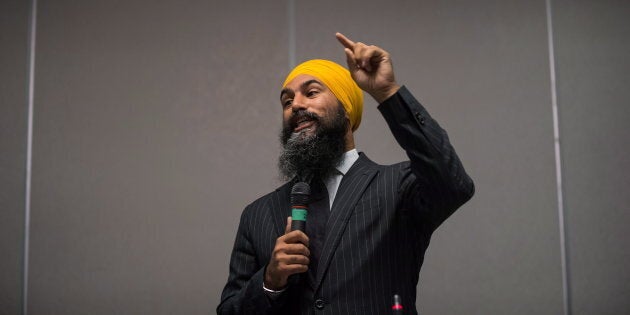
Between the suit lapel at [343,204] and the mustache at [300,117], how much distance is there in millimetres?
207

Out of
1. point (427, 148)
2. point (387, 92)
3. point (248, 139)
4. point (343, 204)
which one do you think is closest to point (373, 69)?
point (387, 92)

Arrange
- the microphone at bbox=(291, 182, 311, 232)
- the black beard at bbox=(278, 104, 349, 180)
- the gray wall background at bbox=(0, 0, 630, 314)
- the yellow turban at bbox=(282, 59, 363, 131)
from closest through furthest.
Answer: the microphone at bbox=(291, 182, 311, 232)
the black beard at bbox=(278, 104, 349, 180)
the yellow turban at bbox=(282, 59, 363, 131)
the gray wall background at bbox=(0, 0, 630, 314)

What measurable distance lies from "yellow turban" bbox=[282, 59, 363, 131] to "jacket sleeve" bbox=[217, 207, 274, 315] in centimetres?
48

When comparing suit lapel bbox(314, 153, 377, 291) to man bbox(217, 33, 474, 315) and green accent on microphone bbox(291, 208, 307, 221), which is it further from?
green accent on microphone bbox(291, 208, 307, 221)

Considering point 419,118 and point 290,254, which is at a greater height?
point 419,118

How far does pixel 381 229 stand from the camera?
1.56m

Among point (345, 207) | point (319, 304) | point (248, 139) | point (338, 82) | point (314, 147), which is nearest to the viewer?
point (319, 304)

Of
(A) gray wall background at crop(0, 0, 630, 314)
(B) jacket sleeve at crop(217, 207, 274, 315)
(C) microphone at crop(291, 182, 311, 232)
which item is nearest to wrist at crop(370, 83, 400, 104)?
(C) microphone at crop(291, 182, 311, 232)

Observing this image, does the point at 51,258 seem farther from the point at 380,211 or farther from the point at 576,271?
the point at 576,271

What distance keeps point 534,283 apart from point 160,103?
2.23 m

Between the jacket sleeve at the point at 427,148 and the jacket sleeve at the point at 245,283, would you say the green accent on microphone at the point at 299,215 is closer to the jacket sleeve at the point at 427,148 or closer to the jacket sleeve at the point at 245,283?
the jacket sleeve at the point at 245,283

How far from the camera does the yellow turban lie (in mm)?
1906

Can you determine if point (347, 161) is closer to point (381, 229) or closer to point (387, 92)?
point (381, 229)

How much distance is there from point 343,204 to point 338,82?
502 millimetres
